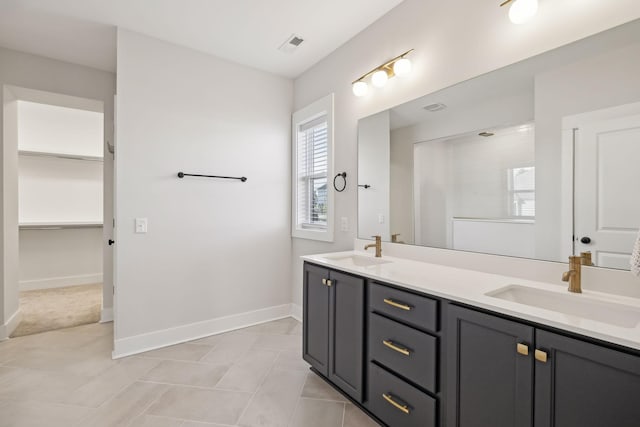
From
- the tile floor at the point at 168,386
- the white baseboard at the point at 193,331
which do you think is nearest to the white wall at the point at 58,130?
the tile floor at the point at 168,386

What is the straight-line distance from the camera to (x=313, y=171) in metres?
3.32

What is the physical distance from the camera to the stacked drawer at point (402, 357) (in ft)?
4.57

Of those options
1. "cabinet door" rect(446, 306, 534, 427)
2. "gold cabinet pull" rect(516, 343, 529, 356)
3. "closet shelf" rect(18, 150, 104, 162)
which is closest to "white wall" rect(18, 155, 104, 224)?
"closet shelf" rect(18, 150, 104, 162)

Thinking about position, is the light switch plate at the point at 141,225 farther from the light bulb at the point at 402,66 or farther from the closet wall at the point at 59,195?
the closet wall at the point at 59,195

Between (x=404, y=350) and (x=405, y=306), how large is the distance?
221 millimetres

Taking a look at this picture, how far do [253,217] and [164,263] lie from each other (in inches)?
37.8

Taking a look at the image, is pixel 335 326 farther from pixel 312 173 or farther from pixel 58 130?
pixel 58 130

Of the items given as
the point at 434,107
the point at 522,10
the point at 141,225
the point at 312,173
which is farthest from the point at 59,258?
the point at 522,10

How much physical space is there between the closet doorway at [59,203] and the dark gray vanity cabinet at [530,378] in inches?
179

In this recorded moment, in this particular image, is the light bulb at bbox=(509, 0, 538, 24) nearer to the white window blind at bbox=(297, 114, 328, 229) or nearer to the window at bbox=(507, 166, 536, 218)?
the window at bbox=(507, 166, 536, 218)

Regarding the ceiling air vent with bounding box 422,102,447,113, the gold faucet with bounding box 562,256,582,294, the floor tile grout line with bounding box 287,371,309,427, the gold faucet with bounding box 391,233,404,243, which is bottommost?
the floor tile grout line with bounding box 287,371,309,427

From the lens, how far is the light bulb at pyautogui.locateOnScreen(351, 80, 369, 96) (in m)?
2.50

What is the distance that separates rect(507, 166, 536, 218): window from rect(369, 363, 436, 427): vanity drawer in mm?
1031

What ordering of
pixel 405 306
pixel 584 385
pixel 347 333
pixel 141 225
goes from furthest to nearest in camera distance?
pixel 141 225 → pixel 347 333 → pixel 405 306 → pixel 584 385
